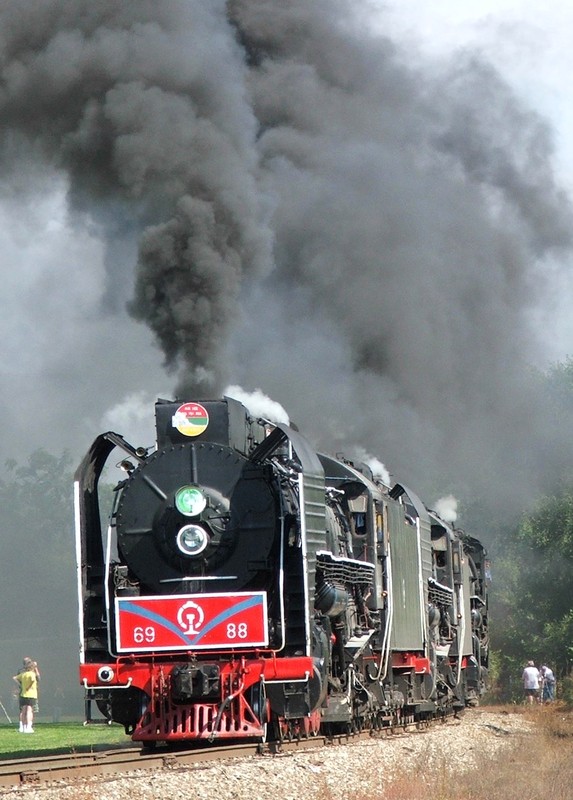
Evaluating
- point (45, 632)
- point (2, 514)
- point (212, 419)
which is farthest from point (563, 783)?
point (2, 514)

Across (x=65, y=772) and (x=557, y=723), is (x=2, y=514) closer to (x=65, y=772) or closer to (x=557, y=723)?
(x=557, y=723)

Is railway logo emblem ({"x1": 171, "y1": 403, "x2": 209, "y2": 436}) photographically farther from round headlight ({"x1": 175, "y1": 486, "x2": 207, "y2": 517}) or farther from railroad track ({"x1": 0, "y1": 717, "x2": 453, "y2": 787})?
railroad track ({"x1": 0, "y1": 717, "x2": 453, "y2": 787})

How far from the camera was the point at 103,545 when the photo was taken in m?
12.9

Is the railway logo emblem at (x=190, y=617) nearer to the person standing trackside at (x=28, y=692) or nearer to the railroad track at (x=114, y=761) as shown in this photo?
the railroad track at (x=114, y=761)

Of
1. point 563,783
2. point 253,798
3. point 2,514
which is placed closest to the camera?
point 253,798

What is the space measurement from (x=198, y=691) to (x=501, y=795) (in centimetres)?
294

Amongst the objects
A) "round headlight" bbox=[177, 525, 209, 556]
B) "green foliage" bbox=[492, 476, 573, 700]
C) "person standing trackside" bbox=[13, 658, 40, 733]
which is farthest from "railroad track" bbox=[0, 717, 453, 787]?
"green foliage" bbox=[492, 476, 573, 700]

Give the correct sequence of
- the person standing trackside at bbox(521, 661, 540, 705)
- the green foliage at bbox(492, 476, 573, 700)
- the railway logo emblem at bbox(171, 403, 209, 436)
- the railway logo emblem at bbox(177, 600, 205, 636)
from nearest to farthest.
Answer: the railway logo emblem at bbox(177, 600, 205, 636), the railway logo emblem at bbox(171, 403, 209, 436), the person standing trackside at bbox(521, 661, 540, 705), the green foliage at bbox(492, 476, 573, 700)

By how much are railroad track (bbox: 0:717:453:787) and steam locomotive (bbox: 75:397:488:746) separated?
0.61ft

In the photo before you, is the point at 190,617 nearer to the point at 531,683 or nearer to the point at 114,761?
the point at 114,761

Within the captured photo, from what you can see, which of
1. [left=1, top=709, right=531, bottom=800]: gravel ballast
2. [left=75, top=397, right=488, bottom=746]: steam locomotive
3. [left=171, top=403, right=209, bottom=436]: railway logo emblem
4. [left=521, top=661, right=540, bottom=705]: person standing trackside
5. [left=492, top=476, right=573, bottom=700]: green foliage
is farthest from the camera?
[left=492, top=476, right=573, bottom=700]: green foliage

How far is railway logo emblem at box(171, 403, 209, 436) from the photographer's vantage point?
1213 centimetres

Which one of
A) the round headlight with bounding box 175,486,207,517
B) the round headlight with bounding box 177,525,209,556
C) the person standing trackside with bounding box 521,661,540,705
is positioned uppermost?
the round headlight with bounding box 175,486,207,517

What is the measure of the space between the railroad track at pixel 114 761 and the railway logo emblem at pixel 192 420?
2.99 m
